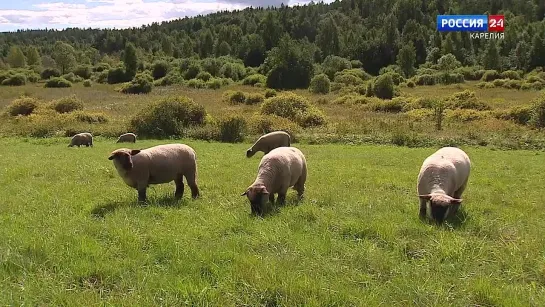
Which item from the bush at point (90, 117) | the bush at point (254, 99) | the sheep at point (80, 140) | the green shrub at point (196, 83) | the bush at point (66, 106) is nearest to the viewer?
the sheep at point (80, 140)

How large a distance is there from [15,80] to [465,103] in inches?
3628

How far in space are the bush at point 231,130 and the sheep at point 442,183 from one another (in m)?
26.7

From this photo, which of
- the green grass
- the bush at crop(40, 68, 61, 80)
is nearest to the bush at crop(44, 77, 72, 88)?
the bush at crop(40, 68, 61, 80)

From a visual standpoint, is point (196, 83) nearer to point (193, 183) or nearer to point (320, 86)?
point (320, 86)

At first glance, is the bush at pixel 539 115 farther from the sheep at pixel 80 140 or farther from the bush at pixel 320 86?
the bush at pixel 320 86

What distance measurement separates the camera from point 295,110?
4866 centimetres

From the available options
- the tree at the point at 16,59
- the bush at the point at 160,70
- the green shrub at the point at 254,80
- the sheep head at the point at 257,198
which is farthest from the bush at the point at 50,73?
the sheep head at the point at 257,198

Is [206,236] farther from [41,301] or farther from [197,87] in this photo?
[197,87]

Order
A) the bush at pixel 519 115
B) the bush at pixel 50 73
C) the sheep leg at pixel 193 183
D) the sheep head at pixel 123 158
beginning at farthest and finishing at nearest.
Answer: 1. the bush at pixel 50 73
2. the bush at pixel 519 115
3. the sheep leg at pixel 193 183
4. the sheep head at pixel 123 158

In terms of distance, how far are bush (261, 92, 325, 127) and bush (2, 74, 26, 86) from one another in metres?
76.5

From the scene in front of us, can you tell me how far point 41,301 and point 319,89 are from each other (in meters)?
79.8

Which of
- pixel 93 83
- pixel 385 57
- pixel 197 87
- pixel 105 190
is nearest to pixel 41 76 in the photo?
pixel 93 83

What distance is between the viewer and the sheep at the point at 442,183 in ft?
33.2

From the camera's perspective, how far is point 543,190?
16.5m
